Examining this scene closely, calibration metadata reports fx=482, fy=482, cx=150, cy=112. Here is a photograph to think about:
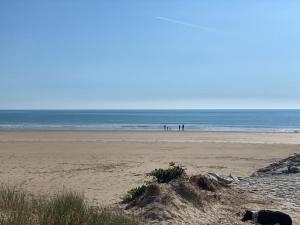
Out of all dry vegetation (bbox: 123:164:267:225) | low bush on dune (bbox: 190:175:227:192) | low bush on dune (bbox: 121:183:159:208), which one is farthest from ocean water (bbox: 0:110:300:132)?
low bush on dune (bbox: 121:183:159:208)

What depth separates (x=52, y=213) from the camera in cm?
584

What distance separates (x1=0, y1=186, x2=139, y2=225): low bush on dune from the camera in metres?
5.32

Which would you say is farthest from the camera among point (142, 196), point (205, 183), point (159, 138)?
point (159, 138)

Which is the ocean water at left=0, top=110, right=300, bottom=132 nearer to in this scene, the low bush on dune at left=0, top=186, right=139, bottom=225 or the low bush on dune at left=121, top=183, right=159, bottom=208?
the low bush on dune at left=121, top=183, right=159, bottom=208

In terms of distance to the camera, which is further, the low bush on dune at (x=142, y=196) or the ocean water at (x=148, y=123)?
the ocean water at (x=148, y=123)

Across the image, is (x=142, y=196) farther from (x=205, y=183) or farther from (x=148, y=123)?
(x=148, y=123)

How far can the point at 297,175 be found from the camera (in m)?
12.8

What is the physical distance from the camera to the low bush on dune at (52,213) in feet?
17.4

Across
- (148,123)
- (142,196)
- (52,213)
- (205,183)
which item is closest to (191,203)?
Result: (142,196)

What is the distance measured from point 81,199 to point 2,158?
639 inches

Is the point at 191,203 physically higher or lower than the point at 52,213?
lower

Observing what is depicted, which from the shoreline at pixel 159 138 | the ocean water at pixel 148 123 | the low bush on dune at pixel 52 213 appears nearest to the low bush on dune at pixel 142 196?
the low bush on dune at pixel 52 213

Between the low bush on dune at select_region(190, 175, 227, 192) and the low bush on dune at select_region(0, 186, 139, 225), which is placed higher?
the low bush on dune at select_region(0, 186, 139, 225)

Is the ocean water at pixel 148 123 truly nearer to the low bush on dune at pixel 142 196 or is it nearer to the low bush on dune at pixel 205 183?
the low bush on dune at pixel 205 183
